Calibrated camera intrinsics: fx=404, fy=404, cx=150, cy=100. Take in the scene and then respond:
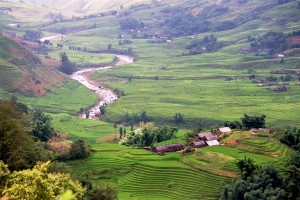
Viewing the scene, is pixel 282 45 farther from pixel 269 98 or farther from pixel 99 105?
pixel 99 105

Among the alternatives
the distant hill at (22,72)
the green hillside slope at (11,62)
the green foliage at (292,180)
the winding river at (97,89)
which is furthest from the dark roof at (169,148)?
the green hillside slope at (11,62)

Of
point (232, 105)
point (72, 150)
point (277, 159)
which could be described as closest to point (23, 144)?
point (72, 150)

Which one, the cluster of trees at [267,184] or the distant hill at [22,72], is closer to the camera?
the cluster of trees at [267,184]

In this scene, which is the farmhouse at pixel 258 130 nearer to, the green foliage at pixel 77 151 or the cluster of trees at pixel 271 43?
the green foliage at pixel 77 151

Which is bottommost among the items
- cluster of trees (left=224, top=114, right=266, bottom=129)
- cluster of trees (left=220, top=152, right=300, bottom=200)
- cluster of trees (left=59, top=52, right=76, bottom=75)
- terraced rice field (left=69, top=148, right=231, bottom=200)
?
terraced rice field (left=69, top=148, right=231, bottom=200)

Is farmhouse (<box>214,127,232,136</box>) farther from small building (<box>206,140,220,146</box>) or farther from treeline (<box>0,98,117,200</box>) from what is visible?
treeline (<box>0,98,117,200</box>)

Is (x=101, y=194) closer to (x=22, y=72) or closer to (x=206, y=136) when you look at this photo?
(x=206, y=136)

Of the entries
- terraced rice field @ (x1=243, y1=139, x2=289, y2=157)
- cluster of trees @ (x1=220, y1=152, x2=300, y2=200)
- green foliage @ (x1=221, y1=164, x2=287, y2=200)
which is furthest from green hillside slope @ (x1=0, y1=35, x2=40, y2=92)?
green foliage @ (x1=221, y1=164, x2=287, y2=200)
